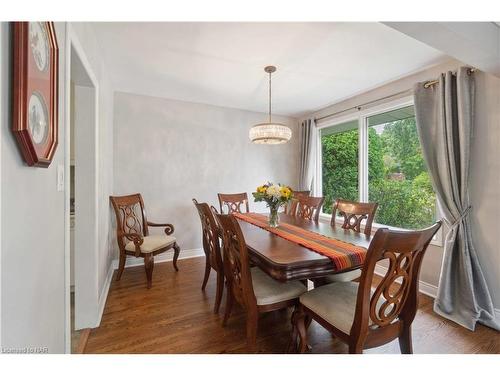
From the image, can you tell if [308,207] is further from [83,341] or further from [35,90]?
[35,90]

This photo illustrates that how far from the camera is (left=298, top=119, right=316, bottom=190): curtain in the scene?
418 cm

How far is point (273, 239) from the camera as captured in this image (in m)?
1.89

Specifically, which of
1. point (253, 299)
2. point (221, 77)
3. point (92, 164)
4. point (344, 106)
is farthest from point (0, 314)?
point (344, 106)

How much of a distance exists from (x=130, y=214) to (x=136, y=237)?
0.58 meters

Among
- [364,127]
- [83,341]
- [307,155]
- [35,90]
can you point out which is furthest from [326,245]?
[307,155]

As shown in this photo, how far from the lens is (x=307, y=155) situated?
13.9 feet

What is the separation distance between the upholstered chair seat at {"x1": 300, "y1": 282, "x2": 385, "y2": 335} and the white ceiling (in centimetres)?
197

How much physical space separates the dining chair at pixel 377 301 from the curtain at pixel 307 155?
2851 millimetres

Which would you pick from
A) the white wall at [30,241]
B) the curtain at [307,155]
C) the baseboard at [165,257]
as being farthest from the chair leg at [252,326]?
the curtain at [307,155]

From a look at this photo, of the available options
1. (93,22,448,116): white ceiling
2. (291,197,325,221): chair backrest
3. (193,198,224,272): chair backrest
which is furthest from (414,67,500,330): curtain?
(193,198,224,272): chair backrest

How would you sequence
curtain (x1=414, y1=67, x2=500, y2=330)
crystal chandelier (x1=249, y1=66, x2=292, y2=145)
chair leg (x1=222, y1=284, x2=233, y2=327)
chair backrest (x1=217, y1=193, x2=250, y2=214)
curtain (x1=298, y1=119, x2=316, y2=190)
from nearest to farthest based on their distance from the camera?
chair leg (x1=222, y1=284, x2=233, y2=327)
curtain (x1=414, y1=67, x2=500, y2=330)
crystal chandelier (x1=249, y1=66, x2=292, y2=145)
chair backrest (x1=217, y1=193, x2=250, y2=214)
curtain (x1=298, y1=119, x2=316, y2=190)

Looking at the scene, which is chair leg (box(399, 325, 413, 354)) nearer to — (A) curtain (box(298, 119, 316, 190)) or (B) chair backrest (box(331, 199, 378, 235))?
(B) chair backrest (box(331, 199, 378, 235))

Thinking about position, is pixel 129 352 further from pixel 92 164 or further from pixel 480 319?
pixel 480 319
